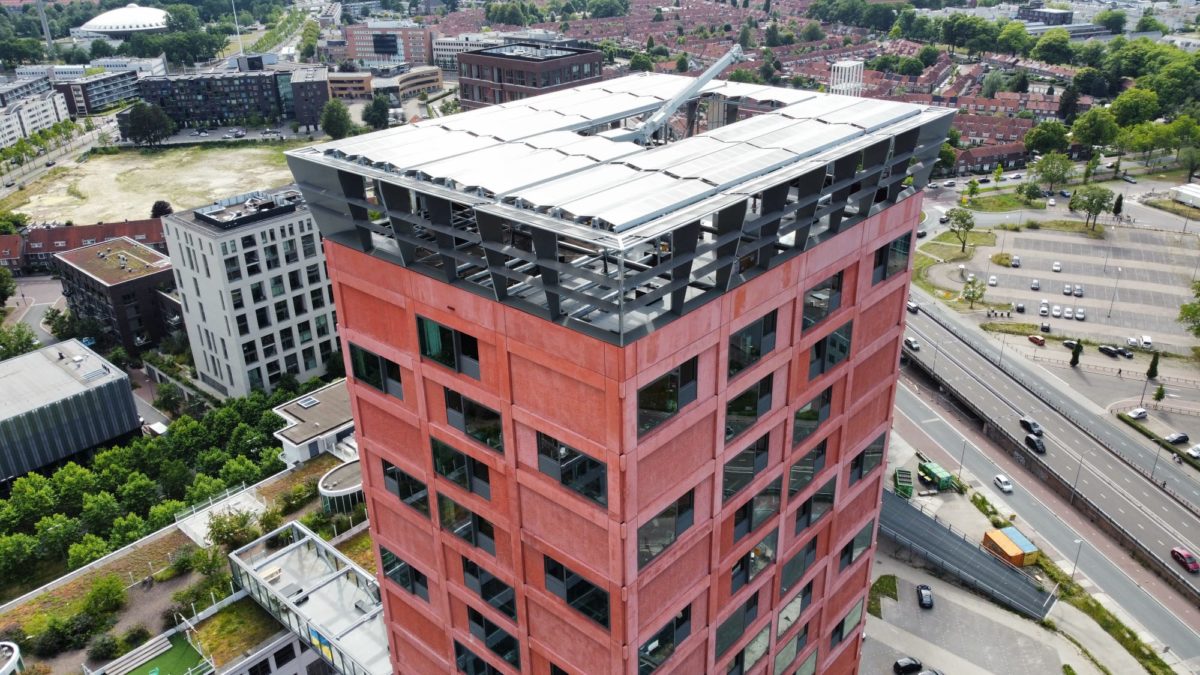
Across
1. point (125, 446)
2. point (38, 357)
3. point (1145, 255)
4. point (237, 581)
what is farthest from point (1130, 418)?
point (38, 357)

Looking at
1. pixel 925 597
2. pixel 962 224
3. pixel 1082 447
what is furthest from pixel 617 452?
pixel 962 224

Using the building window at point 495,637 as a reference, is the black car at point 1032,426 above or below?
below

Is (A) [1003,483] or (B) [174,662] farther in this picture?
(A) [1003,483]

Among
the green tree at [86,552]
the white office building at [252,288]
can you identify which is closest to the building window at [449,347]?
the green tree at [86,552]

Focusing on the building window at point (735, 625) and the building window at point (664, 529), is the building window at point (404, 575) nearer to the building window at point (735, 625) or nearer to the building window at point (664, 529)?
the building window at point (735, 625)

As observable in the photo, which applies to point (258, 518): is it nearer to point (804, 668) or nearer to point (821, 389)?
point (804, 668)

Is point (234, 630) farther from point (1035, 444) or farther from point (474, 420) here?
point (1035, 444)

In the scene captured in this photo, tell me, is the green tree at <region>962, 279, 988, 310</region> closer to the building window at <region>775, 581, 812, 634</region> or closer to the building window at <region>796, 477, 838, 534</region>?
the building window at <region>775, 581, 812, 634</region>

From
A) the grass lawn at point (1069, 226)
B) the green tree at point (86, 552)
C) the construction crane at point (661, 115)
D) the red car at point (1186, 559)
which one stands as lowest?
the red car at point (1186, 559)
